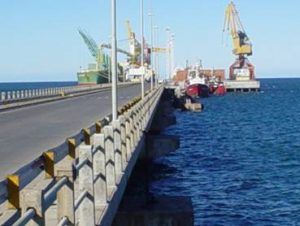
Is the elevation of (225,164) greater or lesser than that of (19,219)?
lesser

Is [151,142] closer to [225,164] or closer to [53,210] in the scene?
[225,164]

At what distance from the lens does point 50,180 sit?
6.06 metres

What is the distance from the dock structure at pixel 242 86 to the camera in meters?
192

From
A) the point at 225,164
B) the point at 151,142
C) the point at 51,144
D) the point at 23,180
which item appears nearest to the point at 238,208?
the point at 151,142

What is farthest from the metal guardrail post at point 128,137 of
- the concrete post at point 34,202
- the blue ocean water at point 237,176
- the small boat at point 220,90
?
the small boat at point 220,90

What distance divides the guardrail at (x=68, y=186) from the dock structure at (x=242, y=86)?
179063 mm

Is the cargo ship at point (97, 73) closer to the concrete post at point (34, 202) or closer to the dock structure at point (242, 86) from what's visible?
the dock structure at point (242, 86)

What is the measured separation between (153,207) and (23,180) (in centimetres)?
1040

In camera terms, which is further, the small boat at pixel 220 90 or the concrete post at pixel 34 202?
the small boat at pixel 220 90

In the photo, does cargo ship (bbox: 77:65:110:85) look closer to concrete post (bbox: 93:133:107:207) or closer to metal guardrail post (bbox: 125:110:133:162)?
metal guardrail post (bbox: 125:110:133:162)

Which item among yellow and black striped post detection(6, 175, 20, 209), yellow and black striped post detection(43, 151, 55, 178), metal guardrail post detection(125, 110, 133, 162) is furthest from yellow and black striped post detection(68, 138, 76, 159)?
metal guardrail post detection(125, 110, 133, 162)

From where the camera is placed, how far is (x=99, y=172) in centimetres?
1009

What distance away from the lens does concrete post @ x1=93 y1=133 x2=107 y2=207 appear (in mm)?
9859

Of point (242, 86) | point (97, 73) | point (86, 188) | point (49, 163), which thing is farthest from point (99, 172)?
point (242, 86)
